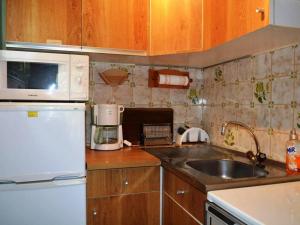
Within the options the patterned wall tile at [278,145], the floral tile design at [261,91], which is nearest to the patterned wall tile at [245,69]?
the floral tile design at [261,91]

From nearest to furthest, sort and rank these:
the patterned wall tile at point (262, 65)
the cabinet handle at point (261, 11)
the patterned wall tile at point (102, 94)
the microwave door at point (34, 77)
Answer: the cabinet handle at point (261, 11)
the microwave door at point (34, 77)
the patterned wall tile at point (262, 65)
the patterned wall tile at point (102, 94)

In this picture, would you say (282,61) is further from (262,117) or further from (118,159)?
(118,159)

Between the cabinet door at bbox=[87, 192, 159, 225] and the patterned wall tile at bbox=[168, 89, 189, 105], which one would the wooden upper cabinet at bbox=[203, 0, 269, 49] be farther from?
the cabinet door at bbox=[87, 192, 159, 225]

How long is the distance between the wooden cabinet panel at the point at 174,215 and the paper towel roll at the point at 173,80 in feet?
2.98

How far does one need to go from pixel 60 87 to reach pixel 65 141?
298mm

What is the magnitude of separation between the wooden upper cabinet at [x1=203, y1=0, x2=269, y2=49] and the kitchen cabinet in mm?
832

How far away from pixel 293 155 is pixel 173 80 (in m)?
1.07

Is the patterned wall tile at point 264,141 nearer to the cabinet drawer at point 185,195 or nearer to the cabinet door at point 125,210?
the cabinet drawer at point 185,195

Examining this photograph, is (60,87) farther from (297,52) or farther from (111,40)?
(297,52)

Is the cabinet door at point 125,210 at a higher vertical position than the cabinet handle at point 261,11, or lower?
lower

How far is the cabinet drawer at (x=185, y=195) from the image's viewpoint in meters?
1.08

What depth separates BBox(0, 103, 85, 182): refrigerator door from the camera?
1256mm

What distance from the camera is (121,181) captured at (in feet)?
4.78

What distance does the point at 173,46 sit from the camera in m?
1.61
